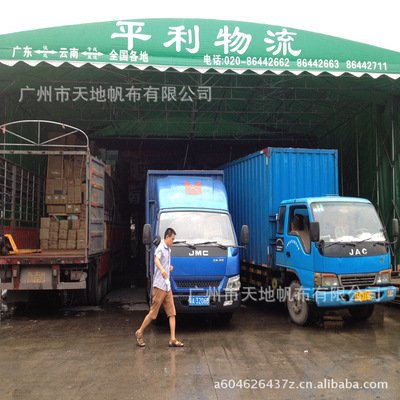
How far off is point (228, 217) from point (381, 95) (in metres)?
7.92

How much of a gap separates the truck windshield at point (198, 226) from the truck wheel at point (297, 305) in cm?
143

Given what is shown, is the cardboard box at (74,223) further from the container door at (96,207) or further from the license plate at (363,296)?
the license plate at (363,296)

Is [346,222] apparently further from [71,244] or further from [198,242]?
[71,244]

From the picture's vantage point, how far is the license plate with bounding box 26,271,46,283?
25.6 feet

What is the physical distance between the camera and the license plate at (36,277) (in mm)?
7812

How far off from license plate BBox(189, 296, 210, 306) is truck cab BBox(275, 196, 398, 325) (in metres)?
1.75

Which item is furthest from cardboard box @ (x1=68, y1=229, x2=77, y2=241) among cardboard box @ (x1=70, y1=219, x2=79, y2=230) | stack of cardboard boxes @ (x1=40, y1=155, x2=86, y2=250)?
cardboard box @ (x1=70, y1=219, x2=79, y2=230)

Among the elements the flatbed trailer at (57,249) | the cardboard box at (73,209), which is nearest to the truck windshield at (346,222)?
the flatbed trailer at (57,249)

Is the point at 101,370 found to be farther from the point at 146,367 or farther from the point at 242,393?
the point at 242,393

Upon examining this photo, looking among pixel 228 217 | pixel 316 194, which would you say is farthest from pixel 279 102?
pixel 228 217

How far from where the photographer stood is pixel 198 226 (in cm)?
759

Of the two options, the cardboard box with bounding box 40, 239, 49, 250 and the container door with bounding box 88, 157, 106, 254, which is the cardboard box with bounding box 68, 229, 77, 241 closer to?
the cardboard box with bounding box 40, 239, 49, 250

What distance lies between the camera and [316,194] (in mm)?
8695

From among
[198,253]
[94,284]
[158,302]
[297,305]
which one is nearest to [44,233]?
[94,284]
